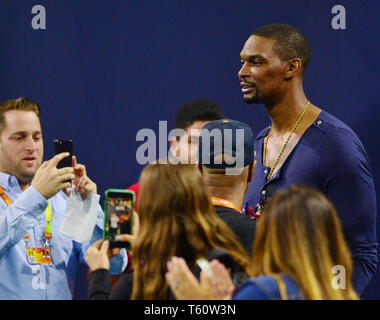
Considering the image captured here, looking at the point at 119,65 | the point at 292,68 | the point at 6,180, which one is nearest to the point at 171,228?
the point at 6,180

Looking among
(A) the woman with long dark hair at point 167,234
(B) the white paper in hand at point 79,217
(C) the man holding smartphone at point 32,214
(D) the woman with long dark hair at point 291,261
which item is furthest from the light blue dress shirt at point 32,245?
(D) the woman with long dark hair at point 291,261

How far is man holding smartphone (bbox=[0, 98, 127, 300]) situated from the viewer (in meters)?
2.58

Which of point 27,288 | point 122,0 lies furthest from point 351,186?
point 122,0

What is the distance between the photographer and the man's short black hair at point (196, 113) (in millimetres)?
3749

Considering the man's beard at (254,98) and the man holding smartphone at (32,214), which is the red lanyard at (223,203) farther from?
the man's beard at (254,98)

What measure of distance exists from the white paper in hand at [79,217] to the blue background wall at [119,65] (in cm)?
153

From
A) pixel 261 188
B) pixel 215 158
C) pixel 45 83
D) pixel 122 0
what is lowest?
pixel 261 188

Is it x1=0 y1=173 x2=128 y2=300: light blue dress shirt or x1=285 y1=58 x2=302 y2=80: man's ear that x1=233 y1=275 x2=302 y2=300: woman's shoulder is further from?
x1=285 y1=58 x2=302 y2=80: man's ear

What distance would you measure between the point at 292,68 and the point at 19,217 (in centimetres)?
140

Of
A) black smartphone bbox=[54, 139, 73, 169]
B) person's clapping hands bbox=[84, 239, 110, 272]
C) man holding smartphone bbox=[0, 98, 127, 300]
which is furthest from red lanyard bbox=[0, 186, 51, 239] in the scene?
person's clapping hands bbox=[84, 239, 110, 272]

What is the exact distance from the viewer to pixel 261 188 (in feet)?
9.64

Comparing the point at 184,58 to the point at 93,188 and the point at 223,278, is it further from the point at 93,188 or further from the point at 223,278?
the point at 223,278

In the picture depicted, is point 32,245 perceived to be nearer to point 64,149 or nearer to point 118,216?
point 64,149
